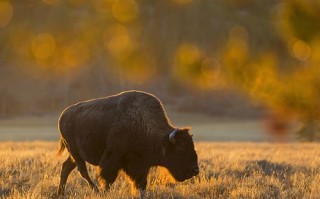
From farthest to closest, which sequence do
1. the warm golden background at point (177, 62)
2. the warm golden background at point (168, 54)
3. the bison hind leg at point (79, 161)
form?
the warm golden background at point (168, 54) < the warm golden background at point (177, 62) < the bison hind leg at point (79, 161)

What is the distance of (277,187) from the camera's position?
928 cm

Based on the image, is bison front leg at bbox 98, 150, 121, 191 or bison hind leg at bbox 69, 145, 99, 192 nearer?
bison front leg at bbox 98, 150, 121, 191

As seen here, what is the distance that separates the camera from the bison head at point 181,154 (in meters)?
7.95

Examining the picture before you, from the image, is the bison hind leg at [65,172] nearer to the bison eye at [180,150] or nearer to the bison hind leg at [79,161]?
the bison hind leg at [79,161]

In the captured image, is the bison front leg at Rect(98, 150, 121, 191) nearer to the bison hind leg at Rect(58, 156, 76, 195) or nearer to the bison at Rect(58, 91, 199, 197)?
the bison at Rect(58, 91, 199, 197)

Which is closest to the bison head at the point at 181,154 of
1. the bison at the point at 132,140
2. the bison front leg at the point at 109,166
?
the bison at the point at 132,140

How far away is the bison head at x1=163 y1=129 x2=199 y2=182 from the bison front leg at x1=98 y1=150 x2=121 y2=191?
768 millimetres

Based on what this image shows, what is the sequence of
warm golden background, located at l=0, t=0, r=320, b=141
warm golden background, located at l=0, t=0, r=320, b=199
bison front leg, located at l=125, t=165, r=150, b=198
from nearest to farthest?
bison front leg, located at l=125, t=165, r=150, b=198, warm golden background, located at l=0, t=0, r=320, b=199, warm golden background, located at l=0, t=0, r=320, b=141

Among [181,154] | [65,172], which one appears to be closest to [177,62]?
[65,172]

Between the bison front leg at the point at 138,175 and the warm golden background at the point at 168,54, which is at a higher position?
the warm golden background at the point at 168,54

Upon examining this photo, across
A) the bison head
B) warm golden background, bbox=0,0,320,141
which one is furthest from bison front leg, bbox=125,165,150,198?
warm golden background, bbox=0,0,320,141

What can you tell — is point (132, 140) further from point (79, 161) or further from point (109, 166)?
point (79, 161)

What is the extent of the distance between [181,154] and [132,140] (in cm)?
78

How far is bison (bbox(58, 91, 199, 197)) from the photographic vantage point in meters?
8.02
